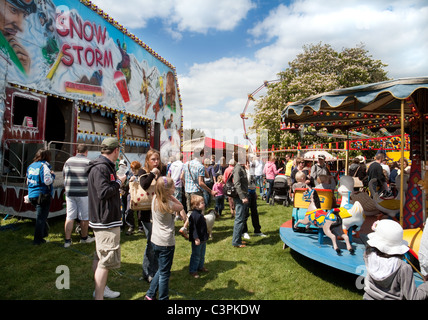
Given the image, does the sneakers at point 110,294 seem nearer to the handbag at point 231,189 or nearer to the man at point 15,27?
the handbag at point 231,189

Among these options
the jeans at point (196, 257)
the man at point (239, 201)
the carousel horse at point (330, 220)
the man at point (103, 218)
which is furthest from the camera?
the man at point (239, 201)

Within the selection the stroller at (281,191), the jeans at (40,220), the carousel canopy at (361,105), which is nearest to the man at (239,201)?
the carousel canopy at (361,105)

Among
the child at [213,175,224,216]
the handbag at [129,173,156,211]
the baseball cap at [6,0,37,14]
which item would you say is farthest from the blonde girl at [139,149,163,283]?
the baseball cap at [6,0,37,14]

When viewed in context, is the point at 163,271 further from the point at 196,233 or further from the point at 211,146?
the point at 211,146

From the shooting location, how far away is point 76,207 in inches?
207

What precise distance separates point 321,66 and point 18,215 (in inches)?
1028

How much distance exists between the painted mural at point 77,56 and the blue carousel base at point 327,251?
8105 millimetres

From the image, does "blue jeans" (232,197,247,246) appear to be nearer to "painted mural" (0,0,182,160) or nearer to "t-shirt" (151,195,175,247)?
"t-shirt" (151,195,175,247)

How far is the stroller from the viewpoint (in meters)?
10.5

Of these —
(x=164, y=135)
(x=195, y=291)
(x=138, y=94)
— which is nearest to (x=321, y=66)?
(x=164, y=135)

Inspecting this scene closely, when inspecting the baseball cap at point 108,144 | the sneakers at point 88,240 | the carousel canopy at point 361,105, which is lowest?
the sneakers at point 88,240

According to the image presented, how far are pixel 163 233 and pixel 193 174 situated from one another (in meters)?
3.25

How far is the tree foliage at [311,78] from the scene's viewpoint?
2200 centimetres

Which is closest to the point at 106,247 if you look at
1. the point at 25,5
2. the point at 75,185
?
the point at 75,185
